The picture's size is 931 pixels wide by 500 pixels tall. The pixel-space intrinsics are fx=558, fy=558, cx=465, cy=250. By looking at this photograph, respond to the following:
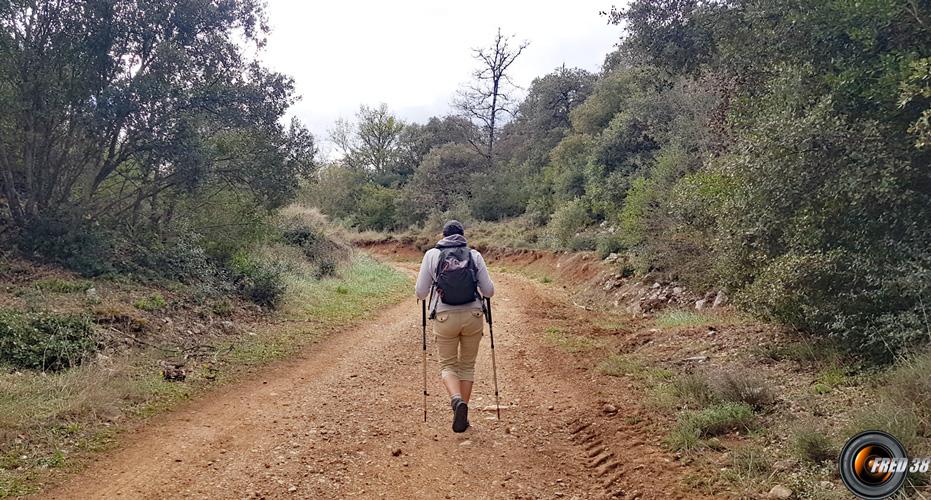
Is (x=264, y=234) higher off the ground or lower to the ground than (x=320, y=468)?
higher

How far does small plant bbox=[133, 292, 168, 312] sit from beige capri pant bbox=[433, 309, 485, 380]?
668 centimetres

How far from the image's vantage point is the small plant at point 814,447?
4125 mm

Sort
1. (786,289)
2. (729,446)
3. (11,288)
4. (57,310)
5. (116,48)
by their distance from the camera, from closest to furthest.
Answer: (729,446) < (786,289) < (57,310) < (11,288) < (116,48)

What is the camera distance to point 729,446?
187 inches

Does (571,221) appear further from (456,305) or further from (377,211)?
(377,211)


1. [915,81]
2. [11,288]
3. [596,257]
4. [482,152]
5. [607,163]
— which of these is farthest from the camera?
[482,152]

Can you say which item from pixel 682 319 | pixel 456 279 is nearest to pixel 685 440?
pixel 456 279

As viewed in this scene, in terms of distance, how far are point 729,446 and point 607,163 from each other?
69.9 feet

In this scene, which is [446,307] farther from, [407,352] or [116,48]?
[116,48]

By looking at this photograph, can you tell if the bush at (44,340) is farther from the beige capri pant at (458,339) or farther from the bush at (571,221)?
the bush at (571,221)

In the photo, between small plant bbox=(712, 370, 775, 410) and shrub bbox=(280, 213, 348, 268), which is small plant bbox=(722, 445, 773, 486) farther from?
shrub bbox=(280, 213, 348, 268)

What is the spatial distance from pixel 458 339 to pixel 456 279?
71 centimetres

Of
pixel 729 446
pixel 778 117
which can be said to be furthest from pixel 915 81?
pixel 729 446

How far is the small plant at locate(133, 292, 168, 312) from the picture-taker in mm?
9938
